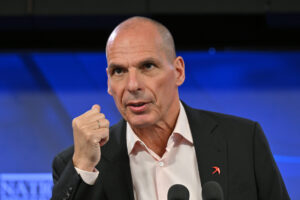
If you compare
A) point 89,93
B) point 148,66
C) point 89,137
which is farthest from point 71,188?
point 89,93

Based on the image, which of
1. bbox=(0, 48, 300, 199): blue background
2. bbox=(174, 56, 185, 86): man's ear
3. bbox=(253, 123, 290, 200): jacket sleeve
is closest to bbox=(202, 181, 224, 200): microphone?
bbox=(253, 123, 290, 200): jacket sleeve

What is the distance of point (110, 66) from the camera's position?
1.82 metres

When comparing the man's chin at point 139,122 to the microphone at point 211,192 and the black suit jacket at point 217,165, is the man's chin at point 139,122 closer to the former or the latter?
the black suit jacket at point 217,165

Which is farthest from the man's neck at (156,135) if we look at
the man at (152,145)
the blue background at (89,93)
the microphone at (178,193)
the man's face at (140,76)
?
the blue background at (89,93)

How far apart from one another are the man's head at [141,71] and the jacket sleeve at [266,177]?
480mm

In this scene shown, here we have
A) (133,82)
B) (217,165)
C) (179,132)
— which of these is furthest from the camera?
(179,132)

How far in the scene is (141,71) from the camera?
1.80 meters

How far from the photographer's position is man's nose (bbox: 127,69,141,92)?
5.65ft

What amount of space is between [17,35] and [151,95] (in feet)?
8.50

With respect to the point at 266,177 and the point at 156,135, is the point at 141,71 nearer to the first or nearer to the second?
the point at 156,135

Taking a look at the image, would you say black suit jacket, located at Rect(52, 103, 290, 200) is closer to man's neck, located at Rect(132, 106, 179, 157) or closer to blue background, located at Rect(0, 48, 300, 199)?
man's neck, located at Rect(132, 106, 179, 157)

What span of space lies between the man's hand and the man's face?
160 mm

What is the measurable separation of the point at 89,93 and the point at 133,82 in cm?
235

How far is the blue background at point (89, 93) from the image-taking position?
3.92m
